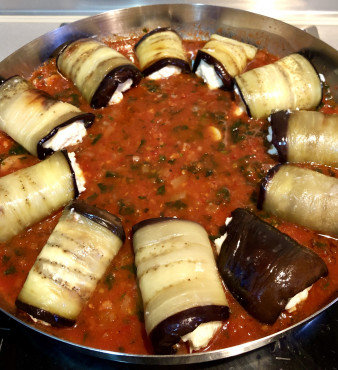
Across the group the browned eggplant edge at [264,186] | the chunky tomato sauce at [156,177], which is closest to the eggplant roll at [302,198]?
the browned eggplant edge at [264,186]

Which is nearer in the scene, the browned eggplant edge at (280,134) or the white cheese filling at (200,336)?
the white cheese filling at (200,336)

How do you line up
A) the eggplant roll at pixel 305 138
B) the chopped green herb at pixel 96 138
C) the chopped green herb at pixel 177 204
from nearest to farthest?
the chopped green herb at pixel 177 204 < the eggplant roll at pixel 305 138 < the chopped green herb at pixel 96 138

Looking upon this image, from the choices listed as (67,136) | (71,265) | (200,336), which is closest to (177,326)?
(200,336)

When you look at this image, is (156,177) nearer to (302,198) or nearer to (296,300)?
(302,198)

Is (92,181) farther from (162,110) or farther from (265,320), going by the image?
(265,320)

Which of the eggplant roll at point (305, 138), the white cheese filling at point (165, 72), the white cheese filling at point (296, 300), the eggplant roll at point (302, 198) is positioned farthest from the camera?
the white cheese filling at point (165, 72)

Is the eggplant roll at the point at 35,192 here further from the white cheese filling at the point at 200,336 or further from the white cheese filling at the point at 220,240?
the white cheese filling at the point at 200,336
